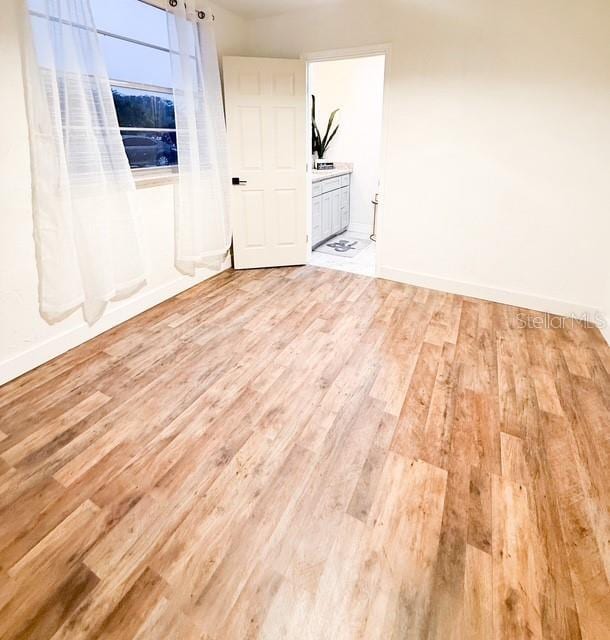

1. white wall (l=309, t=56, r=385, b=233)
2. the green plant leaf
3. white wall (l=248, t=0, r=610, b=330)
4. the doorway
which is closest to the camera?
white wall (l=248, t=0, r=610, b=330)

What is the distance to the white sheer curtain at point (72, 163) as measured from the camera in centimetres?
217

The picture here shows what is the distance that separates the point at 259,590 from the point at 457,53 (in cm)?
380

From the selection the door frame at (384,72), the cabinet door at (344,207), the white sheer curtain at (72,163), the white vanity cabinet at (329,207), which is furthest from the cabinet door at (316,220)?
the white sheer curtain at (72,163)

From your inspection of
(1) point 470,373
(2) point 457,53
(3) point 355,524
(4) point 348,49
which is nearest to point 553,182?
(2) point 457,53

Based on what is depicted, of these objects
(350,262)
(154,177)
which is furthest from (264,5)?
(350,262)

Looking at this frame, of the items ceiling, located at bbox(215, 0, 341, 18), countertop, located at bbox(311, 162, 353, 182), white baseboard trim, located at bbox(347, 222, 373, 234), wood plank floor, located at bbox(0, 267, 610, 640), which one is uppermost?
ceiling, located at bbox(215, 0, 341, 18)

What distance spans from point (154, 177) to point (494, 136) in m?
2.80

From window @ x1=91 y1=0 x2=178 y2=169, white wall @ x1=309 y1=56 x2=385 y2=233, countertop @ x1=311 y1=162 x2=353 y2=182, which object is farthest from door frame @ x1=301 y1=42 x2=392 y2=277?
white wall @ x1=309 y1=56 x2=385 y2=233

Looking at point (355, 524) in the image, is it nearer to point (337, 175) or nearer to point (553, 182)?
point (553, 182)

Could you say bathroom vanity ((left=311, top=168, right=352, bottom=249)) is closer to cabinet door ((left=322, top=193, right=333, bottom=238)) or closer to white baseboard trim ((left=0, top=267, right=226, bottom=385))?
cabinet door ((left=322, top=193, right=333, bottom=238))

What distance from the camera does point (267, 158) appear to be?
393 cm

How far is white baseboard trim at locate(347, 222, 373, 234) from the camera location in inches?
230

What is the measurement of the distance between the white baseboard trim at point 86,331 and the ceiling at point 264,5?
249 centimetres

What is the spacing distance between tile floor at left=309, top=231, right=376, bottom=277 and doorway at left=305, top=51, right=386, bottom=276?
13mm
